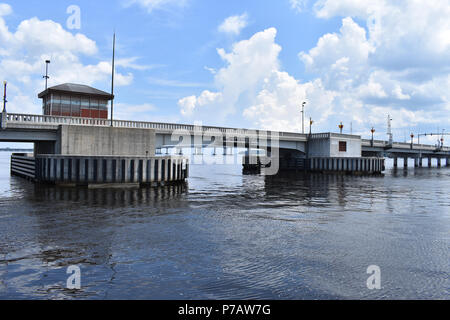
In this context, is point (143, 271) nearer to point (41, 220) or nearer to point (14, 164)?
point (41, 220)

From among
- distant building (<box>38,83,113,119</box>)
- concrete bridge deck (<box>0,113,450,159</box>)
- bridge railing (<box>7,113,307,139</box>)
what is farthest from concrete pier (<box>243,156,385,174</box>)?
distant building (<box>38,83,113,119</box>)

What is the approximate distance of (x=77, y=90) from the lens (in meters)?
42.2

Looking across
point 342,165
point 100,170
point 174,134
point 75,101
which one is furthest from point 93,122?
point 342,165

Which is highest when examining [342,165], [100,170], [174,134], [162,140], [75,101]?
[75,101]

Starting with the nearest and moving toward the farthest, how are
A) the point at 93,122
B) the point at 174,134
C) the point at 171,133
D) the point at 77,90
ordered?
the point at 93,122, the point at 77,90, the point at 171,133, the point at 174,134

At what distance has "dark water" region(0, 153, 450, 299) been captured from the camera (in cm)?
812

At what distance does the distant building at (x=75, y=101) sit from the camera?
1628 inches

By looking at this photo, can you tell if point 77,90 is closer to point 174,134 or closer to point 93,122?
point 93,122

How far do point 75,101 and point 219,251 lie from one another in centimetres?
3682

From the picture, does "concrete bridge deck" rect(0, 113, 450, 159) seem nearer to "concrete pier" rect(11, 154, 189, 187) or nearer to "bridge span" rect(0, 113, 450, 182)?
"bridge span" rect(0, 113, 450, 182)

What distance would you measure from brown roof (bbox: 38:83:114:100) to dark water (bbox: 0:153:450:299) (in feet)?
78.1

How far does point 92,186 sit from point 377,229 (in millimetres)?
23476

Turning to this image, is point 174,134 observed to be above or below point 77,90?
below

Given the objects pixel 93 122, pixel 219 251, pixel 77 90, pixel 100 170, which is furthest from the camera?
pixel 77 90
